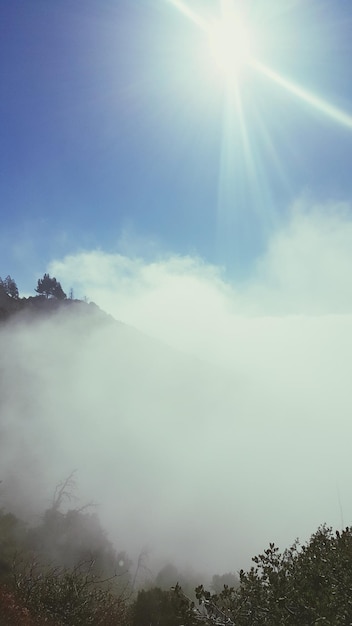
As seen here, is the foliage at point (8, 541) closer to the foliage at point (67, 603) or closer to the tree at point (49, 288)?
the foliage at point (67, 603)

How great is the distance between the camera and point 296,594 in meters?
7.63

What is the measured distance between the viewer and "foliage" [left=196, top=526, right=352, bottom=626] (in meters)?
6.98

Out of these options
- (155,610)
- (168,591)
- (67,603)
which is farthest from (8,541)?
(155,610)

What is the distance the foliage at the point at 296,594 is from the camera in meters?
6.98

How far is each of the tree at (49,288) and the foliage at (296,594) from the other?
136m

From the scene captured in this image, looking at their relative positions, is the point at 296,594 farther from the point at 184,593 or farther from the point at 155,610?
the point at 155,610

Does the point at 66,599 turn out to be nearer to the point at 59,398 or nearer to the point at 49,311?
the point at 59,398

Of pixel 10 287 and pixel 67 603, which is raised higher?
pixel 10 287

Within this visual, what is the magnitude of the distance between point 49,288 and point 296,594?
139 m

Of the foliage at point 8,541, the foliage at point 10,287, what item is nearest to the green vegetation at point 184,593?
the foliage at point 8,541

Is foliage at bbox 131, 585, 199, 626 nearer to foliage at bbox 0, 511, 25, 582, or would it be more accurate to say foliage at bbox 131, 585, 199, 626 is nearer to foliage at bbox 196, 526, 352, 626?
foliage at bbox 0, 511, 25, 582

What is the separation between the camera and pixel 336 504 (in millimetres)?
179000

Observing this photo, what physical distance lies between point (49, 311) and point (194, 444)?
80.2 meters

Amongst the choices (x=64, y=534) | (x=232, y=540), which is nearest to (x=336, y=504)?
(x=232, y=540)
